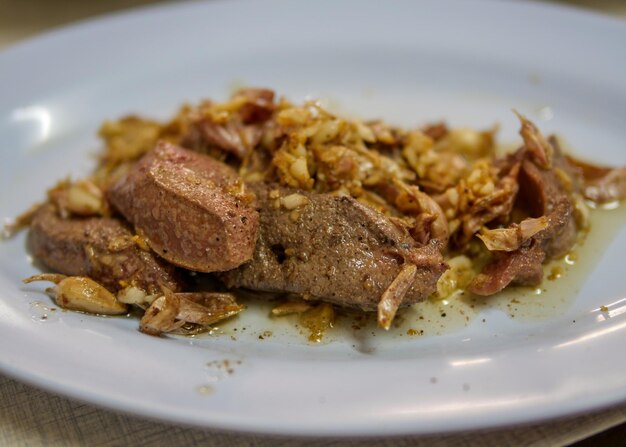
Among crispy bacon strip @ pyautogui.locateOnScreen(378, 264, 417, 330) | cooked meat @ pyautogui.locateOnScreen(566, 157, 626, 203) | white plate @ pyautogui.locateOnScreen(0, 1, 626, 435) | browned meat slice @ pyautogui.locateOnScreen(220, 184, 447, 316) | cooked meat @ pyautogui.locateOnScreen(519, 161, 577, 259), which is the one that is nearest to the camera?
white plate @ pyautogui.locateOnScreen(0, 1, 626, 435)

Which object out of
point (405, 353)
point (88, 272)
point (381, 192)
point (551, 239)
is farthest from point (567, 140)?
point (88, 272)

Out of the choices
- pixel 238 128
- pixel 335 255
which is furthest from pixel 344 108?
pixel 335 255

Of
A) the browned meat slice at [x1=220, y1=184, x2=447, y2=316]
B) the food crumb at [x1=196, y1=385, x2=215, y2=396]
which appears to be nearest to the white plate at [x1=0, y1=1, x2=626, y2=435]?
the food crumb at [x1=196, y1=385, x2=215, y2=396]

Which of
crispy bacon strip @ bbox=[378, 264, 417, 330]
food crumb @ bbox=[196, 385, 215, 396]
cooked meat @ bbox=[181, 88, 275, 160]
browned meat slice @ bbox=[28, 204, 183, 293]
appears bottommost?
browned meat slice @ bbox=[28, 204, 183, 293]

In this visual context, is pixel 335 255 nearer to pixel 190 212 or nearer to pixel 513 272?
pixel 190 212

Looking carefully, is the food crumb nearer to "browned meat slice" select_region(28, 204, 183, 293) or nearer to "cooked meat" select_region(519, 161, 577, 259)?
"browned meat slice" select_region(28, 204, 183, 293)

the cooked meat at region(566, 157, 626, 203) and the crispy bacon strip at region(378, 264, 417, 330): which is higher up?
the cooked meat at region(566, 157, 626, 203)
